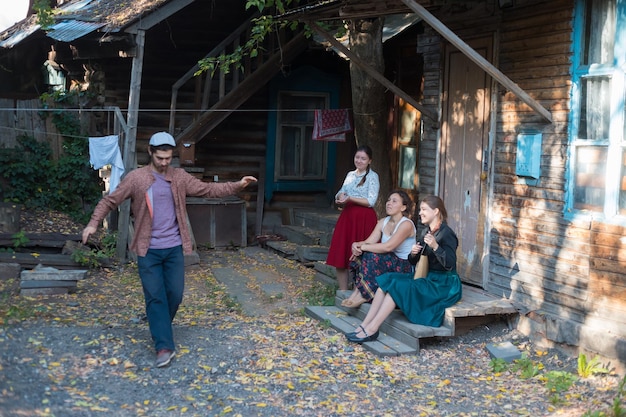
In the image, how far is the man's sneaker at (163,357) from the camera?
6277 mm

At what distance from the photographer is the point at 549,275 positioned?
23.1 ft

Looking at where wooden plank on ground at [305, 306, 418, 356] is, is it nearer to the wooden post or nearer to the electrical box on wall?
the electrical box on wall

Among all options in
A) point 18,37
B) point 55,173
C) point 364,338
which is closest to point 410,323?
point 364,338

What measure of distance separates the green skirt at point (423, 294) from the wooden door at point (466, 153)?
1091 millimetres

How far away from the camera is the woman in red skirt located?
816 cm

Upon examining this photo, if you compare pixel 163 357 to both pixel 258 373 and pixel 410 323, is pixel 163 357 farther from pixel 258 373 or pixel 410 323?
pixel 410 323

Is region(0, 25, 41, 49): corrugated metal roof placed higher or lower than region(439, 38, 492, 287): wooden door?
higher

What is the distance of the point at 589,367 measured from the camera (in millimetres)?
6293

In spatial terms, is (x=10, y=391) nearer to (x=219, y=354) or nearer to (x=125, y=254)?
(x=219, y=354)

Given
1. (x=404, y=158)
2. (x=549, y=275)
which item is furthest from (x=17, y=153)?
(x=549, y=275)

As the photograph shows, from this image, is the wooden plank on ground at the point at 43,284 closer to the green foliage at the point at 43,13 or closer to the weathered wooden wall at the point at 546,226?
the green foliage at the point at 43,13

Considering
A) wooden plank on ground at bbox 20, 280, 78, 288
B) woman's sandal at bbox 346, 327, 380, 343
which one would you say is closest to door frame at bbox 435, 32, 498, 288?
woman's sandal at bbox 346, 327, 380, 343

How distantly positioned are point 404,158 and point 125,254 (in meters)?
4.55

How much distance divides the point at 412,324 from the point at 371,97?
151 inches
